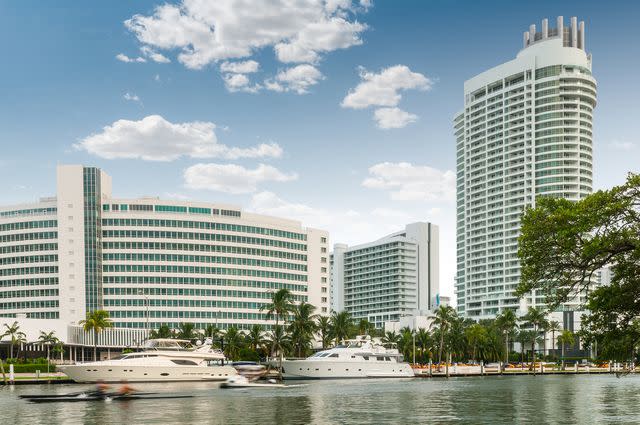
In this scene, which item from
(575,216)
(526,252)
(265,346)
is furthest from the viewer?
(265,346)

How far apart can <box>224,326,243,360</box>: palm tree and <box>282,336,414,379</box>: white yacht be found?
36.8m

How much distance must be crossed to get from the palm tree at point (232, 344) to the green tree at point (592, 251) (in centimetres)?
12122

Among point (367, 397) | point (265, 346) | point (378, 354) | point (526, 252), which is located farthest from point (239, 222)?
point (526, 252)

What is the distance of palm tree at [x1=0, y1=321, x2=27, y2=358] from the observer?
5325 inches

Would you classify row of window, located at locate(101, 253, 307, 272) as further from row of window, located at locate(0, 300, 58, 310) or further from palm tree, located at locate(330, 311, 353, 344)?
palm tree, located at locate(330, 311, 353, 344)

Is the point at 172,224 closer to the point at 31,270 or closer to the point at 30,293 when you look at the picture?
the point at 31,270

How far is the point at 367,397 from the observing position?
71.2 m

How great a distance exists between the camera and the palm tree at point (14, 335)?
135250 millimetres

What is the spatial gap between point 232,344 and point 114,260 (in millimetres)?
53583

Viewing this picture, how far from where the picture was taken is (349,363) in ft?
370

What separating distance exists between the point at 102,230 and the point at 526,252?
168060 mm

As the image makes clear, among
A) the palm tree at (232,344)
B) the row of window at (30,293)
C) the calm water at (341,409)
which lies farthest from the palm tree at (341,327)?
the calm water at (341,409)

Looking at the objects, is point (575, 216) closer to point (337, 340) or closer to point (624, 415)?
point (624, 415)

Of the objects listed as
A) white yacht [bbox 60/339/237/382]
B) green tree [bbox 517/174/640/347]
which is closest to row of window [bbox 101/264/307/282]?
white yacht [bbox 60/339/237/382]
